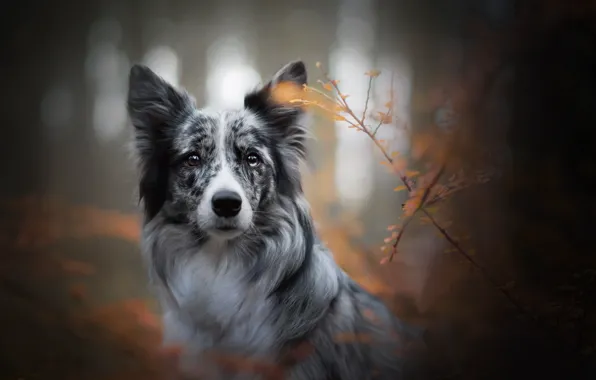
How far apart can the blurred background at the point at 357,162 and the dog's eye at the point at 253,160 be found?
0.70 ft

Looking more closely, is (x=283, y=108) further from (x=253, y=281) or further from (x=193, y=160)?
(x=253, y=281)

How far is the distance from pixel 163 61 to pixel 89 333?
0.87m

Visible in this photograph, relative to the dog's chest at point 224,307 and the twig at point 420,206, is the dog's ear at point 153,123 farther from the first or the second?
the twig at point 420,206

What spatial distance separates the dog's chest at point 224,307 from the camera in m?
1.43

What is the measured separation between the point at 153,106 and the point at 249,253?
1.68 ft

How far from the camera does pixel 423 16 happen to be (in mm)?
1612

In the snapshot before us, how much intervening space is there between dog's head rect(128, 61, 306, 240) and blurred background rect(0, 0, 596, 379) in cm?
8

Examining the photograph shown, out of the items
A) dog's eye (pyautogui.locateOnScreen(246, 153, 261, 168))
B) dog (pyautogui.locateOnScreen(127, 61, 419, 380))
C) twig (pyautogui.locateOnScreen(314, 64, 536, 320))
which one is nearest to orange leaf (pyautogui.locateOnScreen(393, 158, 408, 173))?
twig (pyautogui.locateOnScreen(314, 64, 536, 320))

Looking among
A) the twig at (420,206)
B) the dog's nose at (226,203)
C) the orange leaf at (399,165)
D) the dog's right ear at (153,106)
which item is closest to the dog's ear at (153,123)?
the dog's right ear at (153,106)

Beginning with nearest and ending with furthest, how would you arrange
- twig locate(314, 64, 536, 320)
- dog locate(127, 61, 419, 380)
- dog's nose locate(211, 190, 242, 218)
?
dog's nose locate(211, 190, 242, 218) → dog locate(127, 61, 419, 380) → twig locate(314, 64, 536, 320)

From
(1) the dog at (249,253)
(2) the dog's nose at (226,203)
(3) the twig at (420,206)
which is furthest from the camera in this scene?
(3) the twig at (420,206)

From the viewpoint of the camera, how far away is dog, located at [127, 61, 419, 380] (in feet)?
4.58

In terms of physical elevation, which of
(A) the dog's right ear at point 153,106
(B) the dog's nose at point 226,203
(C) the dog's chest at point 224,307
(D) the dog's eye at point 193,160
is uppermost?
(A) the dog's right ear at point 153,106

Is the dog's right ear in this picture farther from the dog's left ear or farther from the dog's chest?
the dog's chest
